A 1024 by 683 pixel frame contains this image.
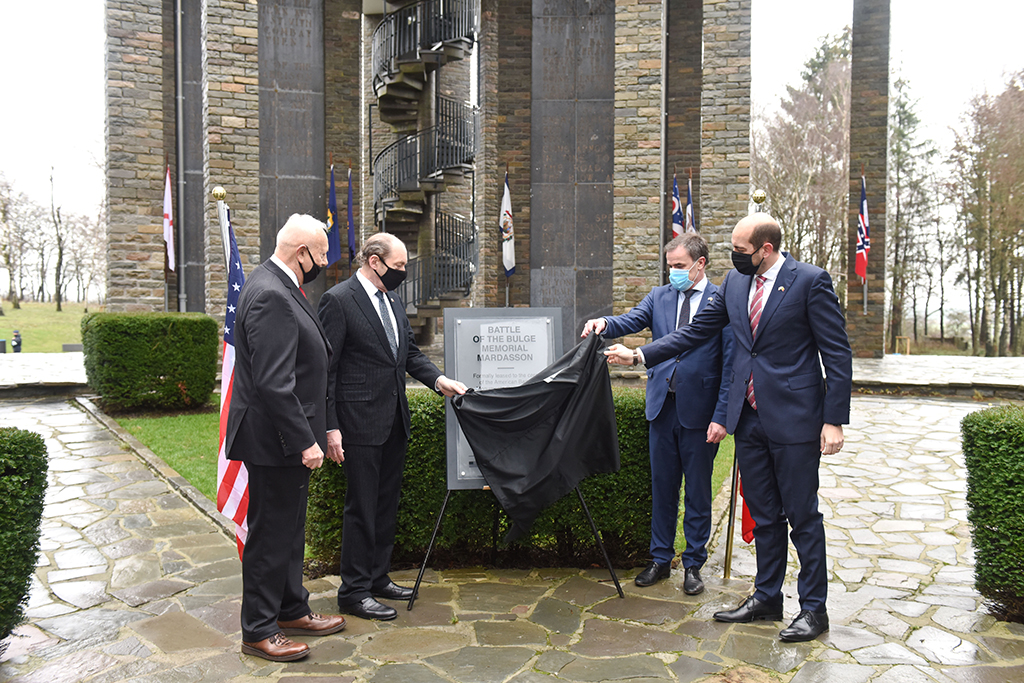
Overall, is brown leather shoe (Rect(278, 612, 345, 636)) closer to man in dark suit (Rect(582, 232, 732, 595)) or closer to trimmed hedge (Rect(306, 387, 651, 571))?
trimmed hedge (Rect(306, 387, 651, 571))

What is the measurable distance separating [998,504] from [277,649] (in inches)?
150

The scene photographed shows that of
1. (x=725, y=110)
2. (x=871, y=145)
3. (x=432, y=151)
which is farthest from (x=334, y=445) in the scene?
(x=871, y=145)

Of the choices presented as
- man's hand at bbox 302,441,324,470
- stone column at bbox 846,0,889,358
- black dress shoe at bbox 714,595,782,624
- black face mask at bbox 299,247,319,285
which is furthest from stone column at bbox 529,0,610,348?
stone column at bbox 846,0,889,358

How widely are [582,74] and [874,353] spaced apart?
1233 cm

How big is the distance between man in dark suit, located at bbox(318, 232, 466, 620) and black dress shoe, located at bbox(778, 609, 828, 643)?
2101 millimetres

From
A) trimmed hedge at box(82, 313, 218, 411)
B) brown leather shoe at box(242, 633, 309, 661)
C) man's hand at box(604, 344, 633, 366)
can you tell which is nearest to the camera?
brown leather shoe at box(242, 633, 309, 661)

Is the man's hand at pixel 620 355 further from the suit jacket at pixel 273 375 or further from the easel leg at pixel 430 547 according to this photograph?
the suit jacket at pixel 273 375

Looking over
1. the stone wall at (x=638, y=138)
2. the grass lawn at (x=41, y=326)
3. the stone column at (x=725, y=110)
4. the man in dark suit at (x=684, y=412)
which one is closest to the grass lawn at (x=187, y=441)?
the man in dark suit at (x=684, y=412)

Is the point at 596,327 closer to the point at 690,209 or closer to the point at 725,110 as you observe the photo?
the point at 725,110

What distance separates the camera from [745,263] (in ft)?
13.1

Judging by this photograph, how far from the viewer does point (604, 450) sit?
14.5ft

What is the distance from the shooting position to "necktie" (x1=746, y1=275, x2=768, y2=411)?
3.95 m

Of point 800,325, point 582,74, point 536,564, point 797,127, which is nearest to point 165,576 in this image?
point 536,564

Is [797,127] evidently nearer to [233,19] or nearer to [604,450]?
[233,19]
